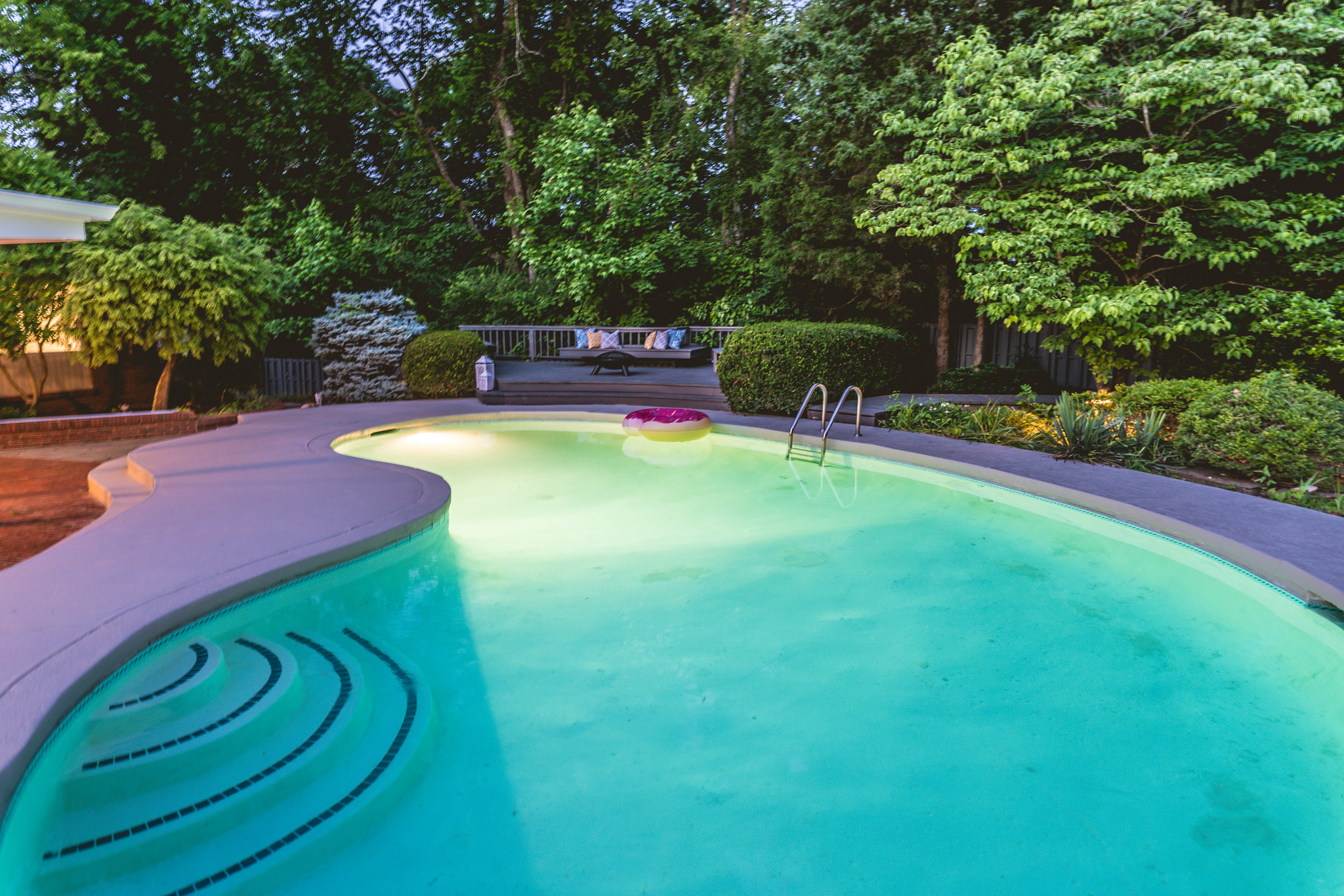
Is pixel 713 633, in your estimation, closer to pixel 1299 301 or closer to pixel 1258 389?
pixel 1258 389

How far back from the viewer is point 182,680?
324cm

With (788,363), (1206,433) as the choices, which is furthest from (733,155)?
(1206,433)

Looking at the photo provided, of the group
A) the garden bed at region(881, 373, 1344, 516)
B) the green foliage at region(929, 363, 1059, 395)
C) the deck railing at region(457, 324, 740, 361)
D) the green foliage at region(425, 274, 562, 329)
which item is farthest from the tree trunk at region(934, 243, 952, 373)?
the green foliage at region(425, 274, 562, 329)

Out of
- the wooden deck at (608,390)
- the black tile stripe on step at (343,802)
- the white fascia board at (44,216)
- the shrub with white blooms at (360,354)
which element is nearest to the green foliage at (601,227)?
the wooden deck at (608,390)

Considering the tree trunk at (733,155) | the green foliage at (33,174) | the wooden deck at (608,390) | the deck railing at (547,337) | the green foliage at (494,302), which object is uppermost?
the tree trunk at (733,155)

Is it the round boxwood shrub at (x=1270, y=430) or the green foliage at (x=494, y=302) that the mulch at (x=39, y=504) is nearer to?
the round boxwood shrub at (x=1270, y=430)

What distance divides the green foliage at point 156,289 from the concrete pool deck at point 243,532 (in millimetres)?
2379

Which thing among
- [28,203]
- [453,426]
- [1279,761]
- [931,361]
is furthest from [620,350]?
[1279,761]

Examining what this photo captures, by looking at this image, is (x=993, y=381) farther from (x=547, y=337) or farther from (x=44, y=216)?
(x=44, y=216)

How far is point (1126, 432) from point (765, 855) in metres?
6.87

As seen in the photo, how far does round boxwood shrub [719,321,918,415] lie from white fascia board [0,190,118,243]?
7.73 m

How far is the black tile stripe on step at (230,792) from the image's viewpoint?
8.35 feet

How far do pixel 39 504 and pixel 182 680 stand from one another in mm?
4088

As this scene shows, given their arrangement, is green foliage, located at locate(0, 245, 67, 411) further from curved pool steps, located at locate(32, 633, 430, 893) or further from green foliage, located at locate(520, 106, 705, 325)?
green foliage, located at locate(520, 106, 705, 325)
